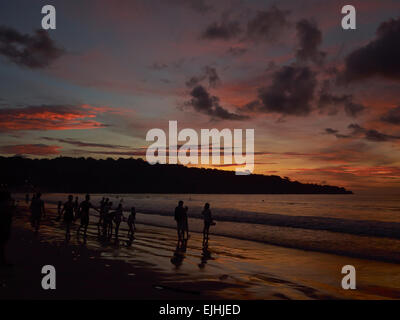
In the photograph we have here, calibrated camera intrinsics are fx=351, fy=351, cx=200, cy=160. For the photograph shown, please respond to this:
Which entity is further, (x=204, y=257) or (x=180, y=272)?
(x=204, y=257)

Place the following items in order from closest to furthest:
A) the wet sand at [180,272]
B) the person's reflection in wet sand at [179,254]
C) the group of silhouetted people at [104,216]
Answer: the wet sand at [180,272] → the person's reflection in wet sand at [179,254] → the group of silhouetted people at [104,216]

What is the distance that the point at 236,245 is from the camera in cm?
2002

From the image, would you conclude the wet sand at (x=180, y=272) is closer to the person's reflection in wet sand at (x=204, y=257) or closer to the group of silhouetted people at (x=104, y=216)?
the person's reflection in wet sand at (x=204, y=257)

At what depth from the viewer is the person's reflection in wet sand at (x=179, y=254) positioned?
45.3 ft

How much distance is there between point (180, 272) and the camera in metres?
12.0

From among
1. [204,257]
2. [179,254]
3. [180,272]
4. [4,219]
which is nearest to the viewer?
[4,219]

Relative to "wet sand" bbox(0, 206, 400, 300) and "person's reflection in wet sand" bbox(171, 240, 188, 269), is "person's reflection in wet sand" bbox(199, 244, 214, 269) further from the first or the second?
"person's reflection in wet sand" bbox(171, 240, 188, 269)

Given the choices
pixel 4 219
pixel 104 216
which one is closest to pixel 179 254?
pixel 104 216

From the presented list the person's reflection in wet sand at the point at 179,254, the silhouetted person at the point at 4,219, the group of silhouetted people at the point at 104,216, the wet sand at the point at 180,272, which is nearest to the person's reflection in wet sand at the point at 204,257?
the wet sand at the point at 180,272

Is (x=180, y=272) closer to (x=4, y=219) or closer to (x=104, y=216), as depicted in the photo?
(x=4, y=219)

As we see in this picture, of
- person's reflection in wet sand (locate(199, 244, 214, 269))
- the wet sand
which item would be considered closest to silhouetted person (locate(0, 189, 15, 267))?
the wet sand

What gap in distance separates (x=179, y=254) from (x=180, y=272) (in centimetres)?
394

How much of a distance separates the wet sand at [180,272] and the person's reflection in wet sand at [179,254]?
41mm
